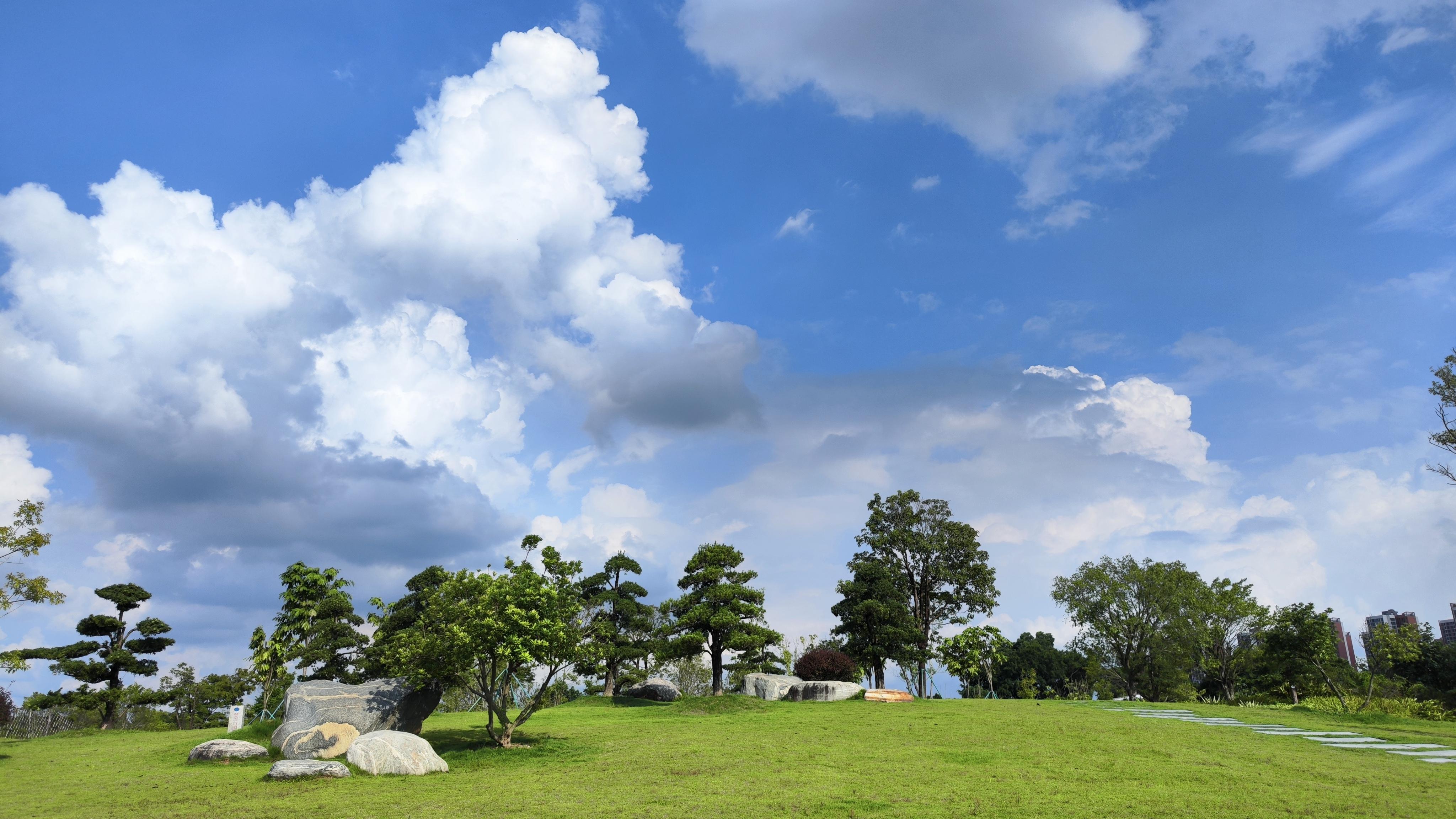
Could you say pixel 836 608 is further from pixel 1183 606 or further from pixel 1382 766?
pixel 1382 766

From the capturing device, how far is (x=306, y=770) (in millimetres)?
18203

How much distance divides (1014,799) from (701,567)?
26.7 m

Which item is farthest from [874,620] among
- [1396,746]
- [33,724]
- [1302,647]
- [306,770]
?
[33,724]

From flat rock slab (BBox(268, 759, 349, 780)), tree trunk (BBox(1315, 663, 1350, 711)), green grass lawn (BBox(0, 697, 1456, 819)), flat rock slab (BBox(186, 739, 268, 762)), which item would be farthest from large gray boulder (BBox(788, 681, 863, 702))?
flat rock slab (BBox(186, 739, 268, 762))

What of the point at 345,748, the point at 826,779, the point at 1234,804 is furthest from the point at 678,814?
the point at 345,748

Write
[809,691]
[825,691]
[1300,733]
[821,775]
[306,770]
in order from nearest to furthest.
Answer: [821,775], [306,770], [1300,733], [825,691], [809,691]

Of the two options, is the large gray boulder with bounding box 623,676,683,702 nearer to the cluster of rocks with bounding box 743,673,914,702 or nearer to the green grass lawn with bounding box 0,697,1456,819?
the cluster of rocks with bounding box 743,673,914,702

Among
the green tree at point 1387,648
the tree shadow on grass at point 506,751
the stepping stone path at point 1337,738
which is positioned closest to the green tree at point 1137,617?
the green tree at point 1387,648

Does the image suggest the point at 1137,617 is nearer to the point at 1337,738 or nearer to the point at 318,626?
the point at 1337,738

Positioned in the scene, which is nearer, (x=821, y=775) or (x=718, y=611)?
(x=821, y=775)

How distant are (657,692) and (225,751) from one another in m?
24.4

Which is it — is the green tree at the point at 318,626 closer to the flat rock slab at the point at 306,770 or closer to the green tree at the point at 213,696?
the green tree at the point at 213,696

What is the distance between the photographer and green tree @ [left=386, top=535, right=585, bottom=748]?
70.9 ft

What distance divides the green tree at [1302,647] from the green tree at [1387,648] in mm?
1457
